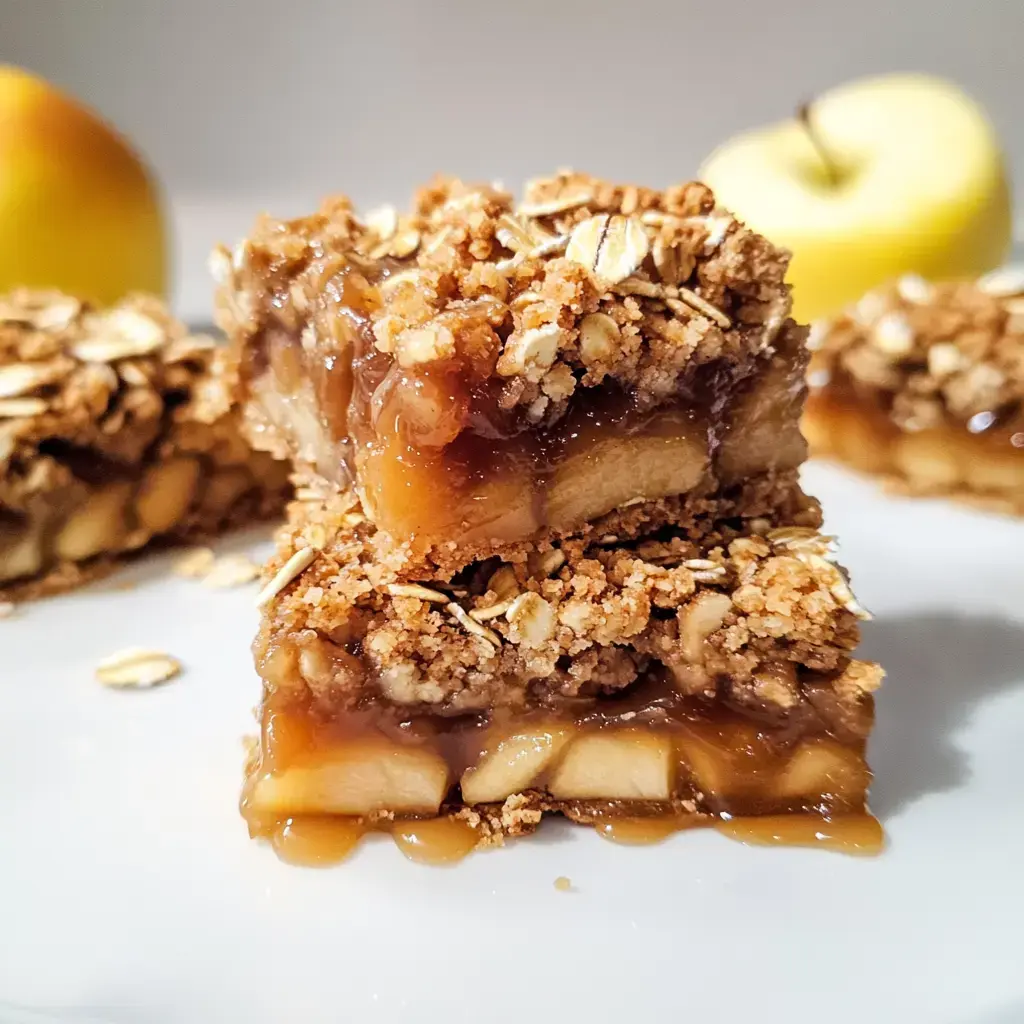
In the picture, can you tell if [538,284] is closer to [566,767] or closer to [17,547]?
[566,767]

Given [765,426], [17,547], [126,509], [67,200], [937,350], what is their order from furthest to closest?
[67,200], [937,350], [126,509], [17,547], [765,426]

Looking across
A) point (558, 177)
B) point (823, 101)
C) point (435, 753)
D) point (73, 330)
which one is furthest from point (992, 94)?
point (435, 753)

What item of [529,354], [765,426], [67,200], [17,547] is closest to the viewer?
[529,354]

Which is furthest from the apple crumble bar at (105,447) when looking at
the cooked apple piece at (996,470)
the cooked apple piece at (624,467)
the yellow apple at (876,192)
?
the yellow apple at (876,192)

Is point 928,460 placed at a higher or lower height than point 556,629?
lower

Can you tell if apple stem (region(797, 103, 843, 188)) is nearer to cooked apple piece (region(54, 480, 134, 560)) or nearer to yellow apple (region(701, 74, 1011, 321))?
yellow apple (region(701, 74, 1011, 321))

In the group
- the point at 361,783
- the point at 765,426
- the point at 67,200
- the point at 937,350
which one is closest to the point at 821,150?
the point at 937,350
